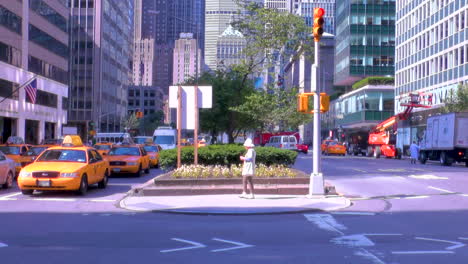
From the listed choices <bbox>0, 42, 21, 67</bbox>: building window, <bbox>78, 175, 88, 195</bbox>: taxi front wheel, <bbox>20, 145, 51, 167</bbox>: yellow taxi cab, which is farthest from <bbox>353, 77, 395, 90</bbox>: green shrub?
<bbox>78, 175, 88, 195</bbox>: taxi front wheel

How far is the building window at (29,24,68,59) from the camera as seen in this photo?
54.2 metres

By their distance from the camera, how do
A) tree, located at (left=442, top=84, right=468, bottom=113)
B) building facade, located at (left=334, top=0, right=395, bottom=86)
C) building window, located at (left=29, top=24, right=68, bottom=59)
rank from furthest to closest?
1. building facade, located at (left=334, top=0, right=395, bottom=86)
2. building window, located at (left=29, top=24, right=68, bottom=59)
3. tree, located at (left=442, top=84, right=468, bottom=113)

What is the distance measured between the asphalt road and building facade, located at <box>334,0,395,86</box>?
6597 centimetres

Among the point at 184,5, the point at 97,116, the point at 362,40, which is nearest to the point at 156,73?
the point at 184,5

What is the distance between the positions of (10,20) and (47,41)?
9971 mm

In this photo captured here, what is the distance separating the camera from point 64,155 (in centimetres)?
1830

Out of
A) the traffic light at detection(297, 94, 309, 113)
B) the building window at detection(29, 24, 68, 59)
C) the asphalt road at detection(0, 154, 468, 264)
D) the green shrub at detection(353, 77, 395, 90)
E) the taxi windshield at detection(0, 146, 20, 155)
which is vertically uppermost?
the building window at detection(29, 24, 68, 59)

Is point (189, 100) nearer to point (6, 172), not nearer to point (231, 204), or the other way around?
point (231, 204)

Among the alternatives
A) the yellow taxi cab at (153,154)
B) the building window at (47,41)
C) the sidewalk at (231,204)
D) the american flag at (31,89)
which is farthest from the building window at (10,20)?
the sidewalk at (231,204)

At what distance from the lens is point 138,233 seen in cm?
1079

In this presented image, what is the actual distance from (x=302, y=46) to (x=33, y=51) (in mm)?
35336

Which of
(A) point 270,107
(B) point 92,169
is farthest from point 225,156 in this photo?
(A) point 270,107

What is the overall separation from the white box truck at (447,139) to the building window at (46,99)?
119 ft

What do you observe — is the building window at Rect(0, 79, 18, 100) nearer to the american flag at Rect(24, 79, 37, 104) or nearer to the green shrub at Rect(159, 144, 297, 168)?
the american flag at Rect(24, 79, 37, 104)
